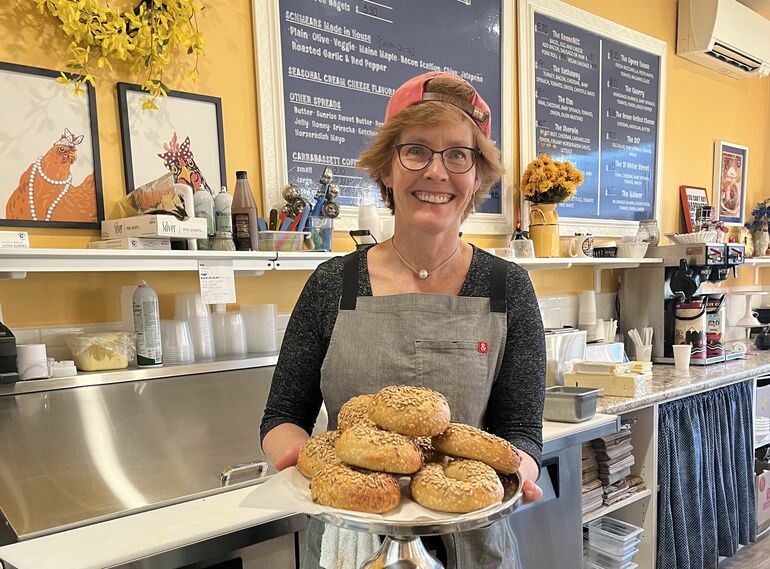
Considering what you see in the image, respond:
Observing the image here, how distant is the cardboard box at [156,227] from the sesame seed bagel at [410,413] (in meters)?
1.09

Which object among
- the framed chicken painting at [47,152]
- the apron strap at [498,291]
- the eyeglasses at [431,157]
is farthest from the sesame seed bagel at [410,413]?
the framed chicken painting at [47,152]

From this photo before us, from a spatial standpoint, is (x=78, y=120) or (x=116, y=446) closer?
(x=116, y=446)

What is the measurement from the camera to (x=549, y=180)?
310 cm

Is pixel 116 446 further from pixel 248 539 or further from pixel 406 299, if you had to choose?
pixel 406 299

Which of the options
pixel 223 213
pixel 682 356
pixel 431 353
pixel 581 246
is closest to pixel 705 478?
pixel 682 356

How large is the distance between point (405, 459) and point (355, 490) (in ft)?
0.33

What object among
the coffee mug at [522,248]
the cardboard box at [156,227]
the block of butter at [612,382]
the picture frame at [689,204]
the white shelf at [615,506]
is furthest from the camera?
the picture frame at [689,204]

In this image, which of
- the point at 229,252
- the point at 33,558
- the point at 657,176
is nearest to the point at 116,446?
the point at 33,558

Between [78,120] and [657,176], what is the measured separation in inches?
142

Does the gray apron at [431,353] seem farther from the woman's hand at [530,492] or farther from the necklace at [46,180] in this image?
the necklace at [46,180]

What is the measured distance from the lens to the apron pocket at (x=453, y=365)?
1204 millimetres

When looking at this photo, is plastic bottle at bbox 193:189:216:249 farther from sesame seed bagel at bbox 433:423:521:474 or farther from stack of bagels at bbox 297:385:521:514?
sesame seed bagel at bbox 433:423:521:474

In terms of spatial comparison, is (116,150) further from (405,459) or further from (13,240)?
(405,459)

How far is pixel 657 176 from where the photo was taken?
403 centimetres
